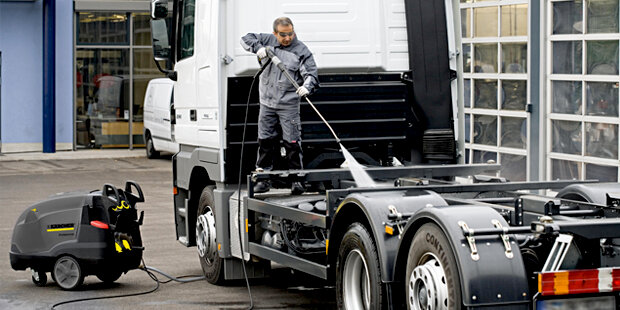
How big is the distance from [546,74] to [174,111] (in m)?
5.73

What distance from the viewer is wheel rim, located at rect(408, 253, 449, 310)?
5668 mm

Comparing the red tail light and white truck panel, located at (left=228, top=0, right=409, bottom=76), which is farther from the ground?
white truck panel, located at (left=228, top=0, right=409, bottom=76)

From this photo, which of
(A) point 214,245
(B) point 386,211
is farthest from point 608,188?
(A) point 214,245

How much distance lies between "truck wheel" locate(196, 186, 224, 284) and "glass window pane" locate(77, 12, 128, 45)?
20.1 metres

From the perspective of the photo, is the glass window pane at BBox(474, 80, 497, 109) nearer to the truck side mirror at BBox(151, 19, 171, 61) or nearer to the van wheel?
the truck side mirror at BBox(151, 19, 171, 61)

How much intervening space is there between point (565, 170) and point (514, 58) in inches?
81.5

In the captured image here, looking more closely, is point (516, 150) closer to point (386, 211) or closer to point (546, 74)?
point (546, 74)

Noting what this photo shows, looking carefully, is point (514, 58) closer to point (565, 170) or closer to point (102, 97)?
point (565, 170)

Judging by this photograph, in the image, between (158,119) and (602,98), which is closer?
(602,98)

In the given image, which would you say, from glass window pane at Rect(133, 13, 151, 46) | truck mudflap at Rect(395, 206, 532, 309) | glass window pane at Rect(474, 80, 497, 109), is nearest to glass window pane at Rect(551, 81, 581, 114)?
glass window pane at Rect(474, 80, 497, 109)

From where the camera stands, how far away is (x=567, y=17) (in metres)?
14.1

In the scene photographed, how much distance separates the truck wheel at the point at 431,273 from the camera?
5.56 m

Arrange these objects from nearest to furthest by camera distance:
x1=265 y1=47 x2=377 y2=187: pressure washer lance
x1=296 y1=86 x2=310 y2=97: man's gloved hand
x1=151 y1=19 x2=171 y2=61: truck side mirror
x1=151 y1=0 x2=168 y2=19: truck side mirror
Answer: x1=265 y1=47 x2=377 y2=187: pressure washer lance → x1=296 y1=86 x2=310 y2=97: man's gloved hand → x1=151 y1=0 x2=168 y2=19: truck side mirror → x1=151 y1=19 x2=171 y2=61: truck side mirror

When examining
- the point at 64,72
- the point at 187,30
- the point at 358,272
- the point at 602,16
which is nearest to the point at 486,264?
the point at 358,272
